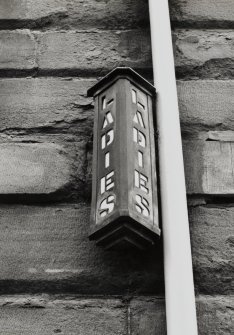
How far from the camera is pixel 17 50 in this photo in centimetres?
176

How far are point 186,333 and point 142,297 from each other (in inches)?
7.6

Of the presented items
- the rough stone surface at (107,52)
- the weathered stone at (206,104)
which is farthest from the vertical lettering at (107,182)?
the rough stone surface at (107,52)

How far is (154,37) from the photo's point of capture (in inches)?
64.4

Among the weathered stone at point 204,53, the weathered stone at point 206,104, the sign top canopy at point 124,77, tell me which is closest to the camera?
the sign top canopy at point 124,77

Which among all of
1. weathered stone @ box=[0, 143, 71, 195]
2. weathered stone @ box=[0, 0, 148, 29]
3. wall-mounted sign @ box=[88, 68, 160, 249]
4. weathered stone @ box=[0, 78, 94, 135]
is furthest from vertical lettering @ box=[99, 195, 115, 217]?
weathered stone @ box=[0, 0, 148, 29]

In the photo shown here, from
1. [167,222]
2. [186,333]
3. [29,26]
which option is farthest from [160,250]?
[29,26]

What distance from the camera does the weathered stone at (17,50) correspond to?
1.72 metres

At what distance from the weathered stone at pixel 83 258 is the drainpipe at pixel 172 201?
0.11 m

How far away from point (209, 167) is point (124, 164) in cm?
33

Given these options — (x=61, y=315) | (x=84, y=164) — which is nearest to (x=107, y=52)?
(x=84, y=164)

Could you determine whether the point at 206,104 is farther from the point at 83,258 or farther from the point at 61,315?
the point at 61,315

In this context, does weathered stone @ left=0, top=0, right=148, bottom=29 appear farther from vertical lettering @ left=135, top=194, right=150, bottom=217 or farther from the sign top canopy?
vertical lettering @ left=135, top=194, right=150, bottom=217

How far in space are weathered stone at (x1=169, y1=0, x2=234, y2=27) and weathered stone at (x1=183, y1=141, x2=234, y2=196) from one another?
1.52 ft

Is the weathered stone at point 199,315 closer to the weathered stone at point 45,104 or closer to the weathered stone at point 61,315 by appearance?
the weathered stone at point 61,315
